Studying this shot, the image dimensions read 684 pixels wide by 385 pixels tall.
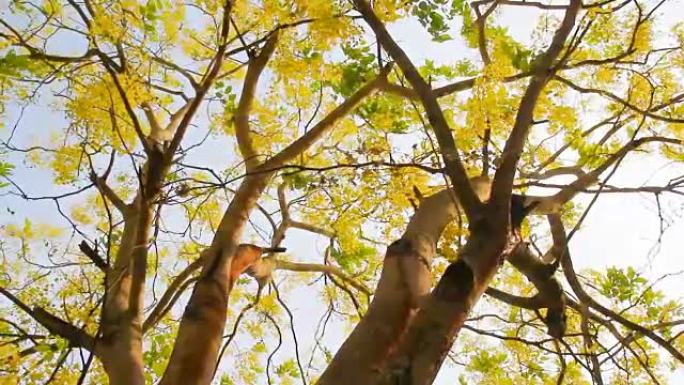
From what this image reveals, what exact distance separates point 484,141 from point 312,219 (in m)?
2.03

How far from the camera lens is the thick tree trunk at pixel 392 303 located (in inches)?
78.8

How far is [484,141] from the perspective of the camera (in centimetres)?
332

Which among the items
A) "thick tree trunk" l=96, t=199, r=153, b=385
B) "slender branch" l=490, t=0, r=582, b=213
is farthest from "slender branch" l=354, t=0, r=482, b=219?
"thick tree trunk" l=96, t=199, r=153, b=385

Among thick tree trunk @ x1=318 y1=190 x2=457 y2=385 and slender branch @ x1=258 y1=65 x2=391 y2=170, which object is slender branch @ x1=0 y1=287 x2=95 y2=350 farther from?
thick tree trunk @ x1=318 y1=190 x2=457 y2=385

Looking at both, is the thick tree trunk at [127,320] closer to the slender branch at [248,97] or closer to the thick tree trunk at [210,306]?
the thick tree trunk at [210,306]

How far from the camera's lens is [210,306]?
275 cm

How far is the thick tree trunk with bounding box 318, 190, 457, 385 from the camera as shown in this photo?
6.57 feet

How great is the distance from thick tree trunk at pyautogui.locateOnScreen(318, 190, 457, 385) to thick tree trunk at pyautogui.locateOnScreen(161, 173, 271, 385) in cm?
71

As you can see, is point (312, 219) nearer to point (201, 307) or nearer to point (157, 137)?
point (157, 137)

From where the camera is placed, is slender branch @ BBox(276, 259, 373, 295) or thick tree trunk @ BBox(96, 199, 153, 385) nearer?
thick tree trunk @ BBox(96, 199, 153, 385)

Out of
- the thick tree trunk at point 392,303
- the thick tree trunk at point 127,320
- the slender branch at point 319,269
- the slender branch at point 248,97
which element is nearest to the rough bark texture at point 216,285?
the thick tree trunk at point 127,320

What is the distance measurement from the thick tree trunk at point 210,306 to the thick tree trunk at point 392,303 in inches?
28.1

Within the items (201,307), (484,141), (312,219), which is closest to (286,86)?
(312,219)

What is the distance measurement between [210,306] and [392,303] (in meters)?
0.88
